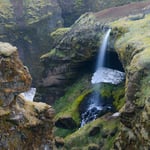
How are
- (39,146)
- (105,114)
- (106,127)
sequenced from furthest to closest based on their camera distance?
(105,114), (106,127), (39,146)

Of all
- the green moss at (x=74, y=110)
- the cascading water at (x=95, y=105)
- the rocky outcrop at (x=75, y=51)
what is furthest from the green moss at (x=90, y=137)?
the rocky outcrop at (x=75, y=51)

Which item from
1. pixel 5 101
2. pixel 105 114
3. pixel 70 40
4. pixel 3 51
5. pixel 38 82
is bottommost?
pixel 38 82

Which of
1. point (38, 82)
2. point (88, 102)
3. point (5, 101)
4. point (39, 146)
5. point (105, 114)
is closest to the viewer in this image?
point (5, 101)

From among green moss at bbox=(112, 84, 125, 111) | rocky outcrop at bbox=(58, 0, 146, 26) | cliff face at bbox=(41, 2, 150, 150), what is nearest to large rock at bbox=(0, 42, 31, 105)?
cliff face at bbox=(41, 2, 150, 150)

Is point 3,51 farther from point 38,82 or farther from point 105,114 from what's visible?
point 38,82

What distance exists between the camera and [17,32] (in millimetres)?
56375

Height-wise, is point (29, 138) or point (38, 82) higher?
point (29, 138)

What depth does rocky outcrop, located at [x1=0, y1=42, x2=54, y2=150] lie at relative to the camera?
2492 centimetres

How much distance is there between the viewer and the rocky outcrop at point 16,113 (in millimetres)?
24922

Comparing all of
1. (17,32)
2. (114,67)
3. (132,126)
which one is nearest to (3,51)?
(132,126)

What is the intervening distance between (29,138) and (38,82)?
25413mm

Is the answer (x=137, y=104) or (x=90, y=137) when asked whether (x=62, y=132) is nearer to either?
(x=90, y=137)

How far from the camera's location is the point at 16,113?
83.9ft

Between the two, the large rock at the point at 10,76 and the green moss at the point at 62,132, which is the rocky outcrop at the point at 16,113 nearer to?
the large rock at the point at 10,76
